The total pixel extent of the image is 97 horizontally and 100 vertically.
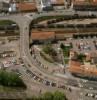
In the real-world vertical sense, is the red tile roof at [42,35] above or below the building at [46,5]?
below

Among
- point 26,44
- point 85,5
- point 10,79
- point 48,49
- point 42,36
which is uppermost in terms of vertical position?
point 85,5

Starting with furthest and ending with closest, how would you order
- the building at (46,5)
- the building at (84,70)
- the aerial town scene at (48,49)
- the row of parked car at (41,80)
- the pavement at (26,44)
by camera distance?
the building at (46,5) < the pavement at (26,44) < the building at (84,70) < the row of parked car at (41,80) < the aerial town scene at (48,49)

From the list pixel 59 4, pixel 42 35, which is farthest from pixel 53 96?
pixel 59 4

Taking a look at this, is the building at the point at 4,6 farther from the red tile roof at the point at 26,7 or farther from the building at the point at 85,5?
the building at the point at 85,5

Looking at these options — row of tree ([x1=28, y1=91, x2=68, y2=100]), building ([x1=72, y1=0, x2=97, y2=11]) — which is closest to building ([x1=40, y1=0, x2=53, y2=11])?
building ([x1=72, y1=0, x2=97, y2=11])

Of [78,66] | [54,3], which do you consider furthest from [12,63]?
[54,3]

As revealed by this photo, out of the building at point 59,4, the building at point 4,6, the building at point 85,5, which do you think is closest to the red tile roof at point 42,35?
the building at point 59,4

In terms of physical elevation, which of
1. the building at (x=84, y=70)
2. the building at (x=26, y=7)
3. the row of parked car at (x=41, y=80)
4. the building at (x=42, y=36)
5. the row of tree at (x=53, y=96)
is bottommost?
the row of tree at (x=53, y=96)

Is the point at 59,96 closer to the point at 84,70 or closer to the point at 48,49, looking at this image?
the point at 84,70

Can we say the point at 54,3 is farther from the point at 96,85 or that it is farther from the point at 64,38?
the point at 96,85
